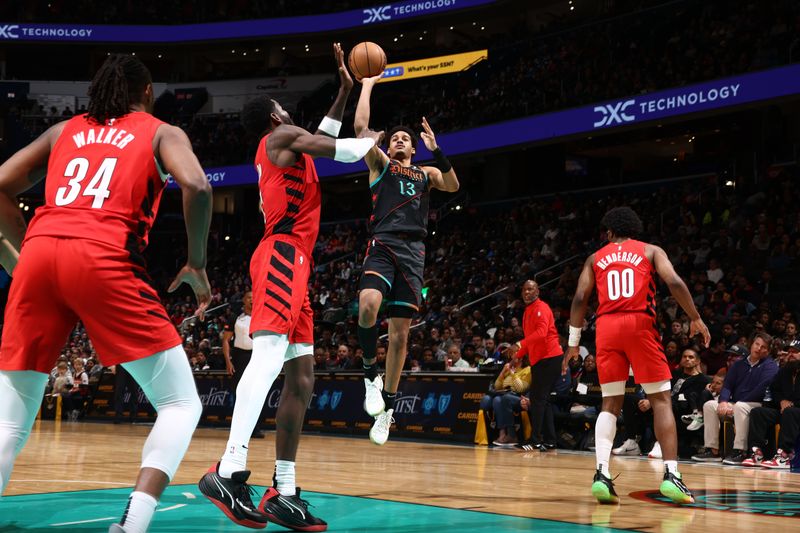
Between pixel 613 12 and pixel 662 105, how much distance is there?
7.35 meters

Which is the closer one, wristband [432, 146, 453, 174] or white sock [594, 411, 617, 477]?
white sock [594, 411, 617, 477]

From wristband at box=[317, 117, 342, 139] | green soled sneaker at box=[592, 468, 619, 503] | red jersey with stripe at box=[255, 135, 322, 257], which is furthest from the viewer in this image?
green soled sneaker at box=[592, 468, 619, 503]

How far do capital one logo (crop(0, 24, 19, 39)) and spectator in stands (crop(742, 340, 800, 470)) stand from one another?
107ft

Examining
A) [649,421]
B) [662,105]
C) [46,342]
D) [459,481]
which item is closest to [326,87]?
[662,105]

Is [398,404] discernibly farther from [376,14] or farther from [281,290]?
[376,14]

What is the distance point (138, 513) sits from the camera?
279 centimetres

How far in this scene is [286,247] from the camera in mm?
4504

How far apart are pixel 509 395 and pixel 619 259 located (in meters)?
6.53

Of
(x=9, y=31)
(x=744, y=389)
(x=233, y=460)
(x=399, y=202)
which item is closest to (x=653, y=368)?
(x=399, y=202)

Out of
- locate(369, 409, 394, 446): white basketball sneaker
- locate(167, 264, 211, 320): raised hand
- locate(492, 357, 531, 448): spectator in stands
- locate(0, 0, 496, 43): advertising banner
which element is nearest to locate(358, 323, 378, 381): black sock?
locate(369, 409, 394, 446): white basketball sneaker

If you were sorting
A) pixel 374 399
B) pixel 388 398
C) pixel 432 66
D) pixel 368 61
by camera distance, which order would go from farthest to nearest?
pixel 432 66 → pixel 388 398 → pixel 374 399 → pixel 368 61

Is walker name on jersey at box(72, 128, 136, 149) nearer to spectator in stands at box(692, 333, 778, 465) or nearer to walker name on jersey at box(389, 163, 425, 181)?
walker name on jersey at box(389, 163, 425, 181)

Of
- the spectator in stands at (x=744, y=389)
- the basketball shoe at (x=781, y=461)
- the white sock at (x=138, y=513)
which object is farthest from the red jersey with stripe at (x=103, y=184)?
the spectator in stands at (x=744, y=389)

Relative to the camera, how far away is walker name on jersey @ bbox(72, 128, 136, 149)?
10.1 feet
